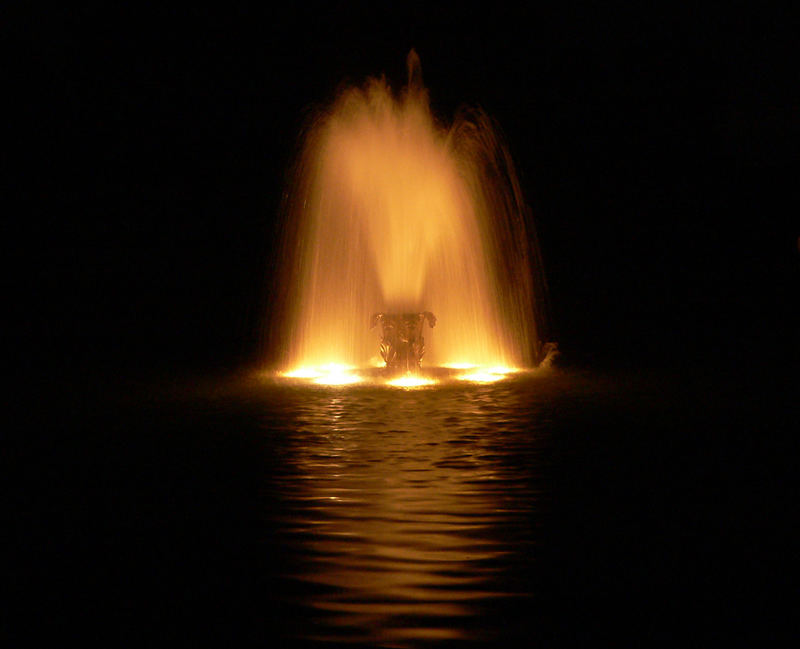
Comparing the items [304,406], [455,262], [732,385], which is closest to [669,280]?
[455,262]

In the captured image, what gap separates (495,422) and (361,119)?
13.7 m

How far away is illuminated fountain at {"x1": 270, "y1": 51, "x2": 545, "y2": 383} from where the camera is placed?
25.8 metres

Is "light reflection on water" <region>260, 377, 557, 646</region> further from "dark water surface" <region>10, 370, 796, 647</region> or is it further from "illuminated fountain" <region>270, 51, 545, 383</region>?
"illuminated fountain" <region>270, 51, 545, 383</region>

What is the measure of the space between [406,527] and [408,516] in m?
0.40

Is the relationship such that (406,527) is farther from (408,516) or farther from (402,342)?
(402,342)

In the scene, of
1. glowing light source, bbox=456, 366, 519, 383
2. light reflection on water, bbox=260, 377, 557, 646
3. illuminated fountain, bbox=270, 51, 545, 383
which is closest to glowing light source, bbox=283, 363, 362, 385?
illuminated fountain, bbox=270, 51, 545, 383

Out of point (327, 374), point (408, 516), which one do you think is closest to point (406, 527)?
point (408, 516)

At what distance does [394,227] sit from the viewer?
25.5 metres

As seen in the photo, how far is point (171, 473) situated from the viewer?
37.9ft

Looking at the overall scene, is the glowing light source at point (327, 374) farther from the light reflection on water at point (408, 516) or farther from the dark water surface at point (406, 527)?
the dark water surface at point (406, 527)

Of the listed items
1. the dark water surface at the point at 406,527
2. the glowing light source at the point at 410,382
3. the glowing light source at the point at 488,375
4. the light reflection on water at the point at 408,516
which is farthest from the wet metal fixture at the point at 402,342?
the dark water surface at the point at 406,527

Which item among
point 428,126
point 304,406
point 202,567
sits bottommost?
point 202,567

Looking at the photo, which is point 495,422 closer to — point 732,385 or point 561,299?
point 732,385

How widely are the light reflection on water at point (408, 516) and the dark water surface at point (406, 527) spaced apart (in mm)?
29
